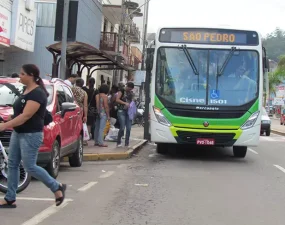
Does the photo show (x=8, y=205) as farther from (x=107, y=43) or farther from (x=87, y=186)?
(x=107, y=43)

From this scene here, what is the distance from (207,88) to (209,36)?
1.36m

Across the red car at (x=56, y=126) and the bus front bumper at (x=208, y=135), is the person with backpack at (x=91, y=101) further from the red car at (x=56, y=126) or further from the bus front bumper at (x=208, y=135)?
the red car at (x=56, y=126)

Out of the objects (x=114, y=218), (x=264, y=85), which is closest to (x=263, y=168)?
(x=264, y=85)

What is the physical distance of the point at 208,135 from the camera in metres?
11.4

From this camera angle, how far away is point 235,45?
11.5 m

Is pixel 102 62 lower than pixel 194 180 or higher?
higher

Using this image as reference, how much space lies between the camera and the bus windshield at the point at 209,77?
1137 centimetres

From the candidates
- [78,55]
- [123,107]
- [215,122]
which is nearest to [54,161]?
[215,122]

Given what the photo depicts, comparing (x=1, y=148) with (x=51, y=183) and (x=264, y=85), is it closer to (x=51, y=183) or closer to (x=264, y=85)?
(x=51, y=183)

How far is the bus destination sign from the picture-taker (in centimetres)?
1159

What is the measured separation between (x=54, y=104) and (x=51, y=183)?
309cm

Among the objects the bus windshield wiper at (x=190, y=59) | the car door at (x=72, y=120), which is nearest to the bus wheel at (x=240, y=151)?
the bus windshield wiper at (x=190, y=59)

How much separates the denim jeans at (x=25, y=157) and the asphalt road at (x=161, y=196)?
1.22ft

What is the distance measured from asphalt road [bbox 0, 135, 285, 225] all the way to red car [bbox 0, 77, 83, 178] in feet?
1.35
